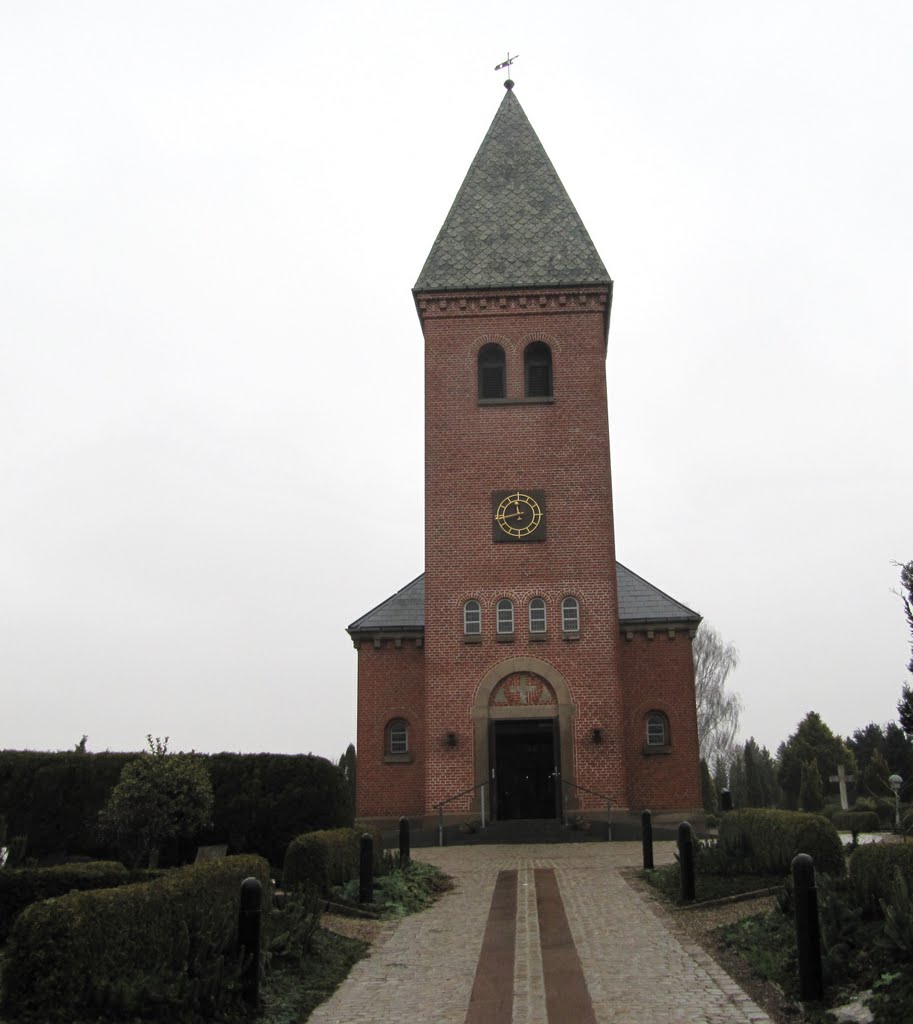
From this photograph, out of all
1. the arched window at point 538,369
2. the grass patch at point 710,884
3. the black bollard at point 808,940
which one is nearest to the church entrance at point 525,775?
the arched window at point 538,369

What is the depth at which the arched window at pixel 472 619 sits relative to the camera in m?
27.2

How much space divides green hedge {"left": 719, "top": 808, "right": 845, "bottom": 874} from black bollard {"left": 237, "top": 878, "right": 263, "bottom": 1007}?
780 centimetres

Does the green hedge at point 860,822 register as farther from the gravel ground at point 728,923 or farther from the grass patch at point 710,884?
the gravel ground at point 728,923

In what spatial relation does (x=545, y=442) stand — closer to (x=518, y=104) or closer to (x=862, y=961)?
(x=518, y=104)

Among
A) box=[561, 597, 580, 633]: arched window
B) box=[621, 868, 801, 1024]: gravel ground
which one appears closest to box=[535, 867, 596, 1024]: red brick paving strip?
box=[621, 868, 801, 1024]: gravel ground

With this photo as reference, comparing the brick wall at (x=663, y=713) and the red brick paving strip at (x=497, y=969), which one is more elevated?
the brick wall at (x=663, y=713)

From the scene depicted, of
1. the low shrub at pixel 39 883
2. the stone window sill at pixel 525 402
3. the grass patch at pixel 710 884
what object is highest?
the stone window sill at pixel 525 402

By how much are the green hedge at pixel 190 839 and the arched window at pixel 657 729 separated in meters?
12.7

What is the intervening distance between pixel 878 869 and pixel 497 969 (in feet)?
12.7

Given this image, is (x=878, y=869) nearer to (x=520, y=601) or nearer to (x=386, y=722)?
(x=520, y=601)

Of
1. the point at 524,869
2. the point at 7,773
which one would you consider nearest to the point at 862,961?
the point at 524,869

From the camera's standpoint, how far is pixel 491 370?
29453 mm

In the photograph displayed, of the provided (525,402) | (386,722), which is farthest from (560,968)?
(525,402)

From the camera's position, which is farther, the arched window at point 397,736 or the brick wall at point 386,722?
the arched window at point 397,736
